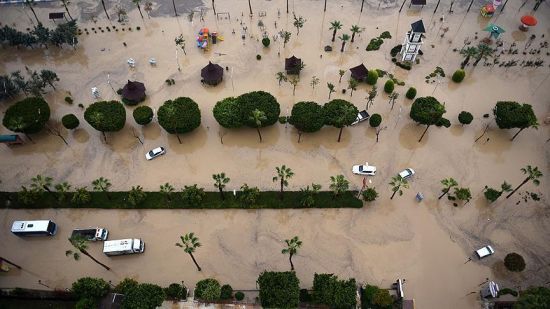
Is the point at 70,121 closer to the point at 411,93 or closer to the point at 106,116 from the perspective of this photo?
the point at 106,116

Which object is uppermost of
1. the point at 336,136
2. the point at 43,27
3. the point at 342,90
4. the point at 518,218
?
the point at 43,27

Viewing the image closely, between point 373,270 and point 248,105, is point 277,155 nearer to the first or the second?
point 248,105

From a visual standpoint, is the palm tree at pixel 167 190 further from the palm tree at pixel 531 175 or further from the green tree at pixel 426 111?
the palm tree at pixel 531 175

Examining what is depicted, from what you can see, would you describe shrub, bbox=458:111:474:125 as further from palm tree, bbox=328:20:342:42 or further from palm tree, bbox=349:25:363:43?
palm tree, bbox=328:20:342:42

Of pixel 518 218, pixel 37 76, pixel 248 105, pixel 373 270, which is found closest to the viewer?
pixel 373 270

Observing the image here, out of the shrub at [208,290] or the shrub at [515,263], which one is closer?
the shrub at [208,290]

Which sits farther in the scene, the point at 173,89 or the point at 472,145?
the point at 173,89

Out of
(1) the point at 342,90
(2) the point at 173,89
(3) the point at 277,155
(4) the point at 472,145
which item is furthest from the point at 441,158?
(2) the point at 173,89

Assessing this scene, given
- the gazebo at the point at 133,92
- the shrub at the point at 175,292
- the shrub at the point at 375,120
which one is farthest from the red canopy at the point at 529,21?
the shrub at the point at 175,292
